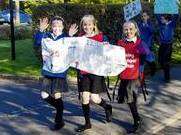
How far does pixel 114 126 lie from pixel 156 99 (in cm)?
234

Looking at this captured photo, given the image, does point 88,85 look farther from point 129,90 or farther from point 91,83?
point 129,90

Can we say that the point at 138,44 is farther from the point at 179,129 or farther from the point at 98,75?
the point at 179,129

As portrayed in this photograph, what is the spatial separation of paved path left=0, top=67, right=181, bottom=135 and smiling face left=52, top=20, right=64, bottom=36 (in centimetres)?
138

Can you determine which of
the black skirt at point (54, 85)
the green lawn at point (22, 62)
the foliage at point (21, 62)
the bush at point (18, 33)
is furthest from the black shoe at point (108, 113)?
the bush at point (18, 33)

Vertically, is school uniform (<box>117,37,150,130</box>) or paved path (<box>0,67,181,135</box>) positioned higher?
school uniform (<box>117,37,150,130</box>)

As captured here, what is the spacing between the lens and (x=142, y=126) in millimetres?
8648

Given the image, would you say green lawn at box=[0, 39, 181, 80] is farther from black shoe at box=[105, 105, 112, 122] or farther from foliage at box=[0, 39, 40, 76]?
black shoe at box=[105, 105, 112, 122]

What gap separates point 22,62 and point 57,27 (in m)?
8.07

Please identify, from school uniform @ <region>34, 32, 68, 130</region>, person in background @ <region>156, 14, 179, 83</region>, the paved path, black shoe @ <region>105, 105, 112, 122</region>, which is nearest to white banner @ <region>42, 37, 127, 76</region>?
school uniform @ <region>34, 32, 68, 130</region>

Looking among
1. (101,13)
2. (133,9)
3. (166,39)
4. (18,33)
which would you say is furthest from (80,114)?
(18,33)

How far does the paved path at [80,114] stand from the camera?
335 inches

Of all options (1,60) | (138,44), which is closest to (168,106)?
(138,44)

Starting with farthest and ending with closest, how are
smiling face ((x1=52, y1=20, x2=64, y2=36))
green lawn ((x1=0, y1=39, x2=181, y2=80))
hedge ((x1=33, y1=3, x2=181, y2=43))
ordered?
hedge ((x1=33, y1=3, x2=181, y2=43)), green lawn ((x1=0, y1=39, x2=181, y2=80)), smiling face ((x1=52, y1=20, x2=64, y2=36))

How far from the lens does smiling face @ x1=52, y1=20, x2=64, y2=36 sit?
8375mm
